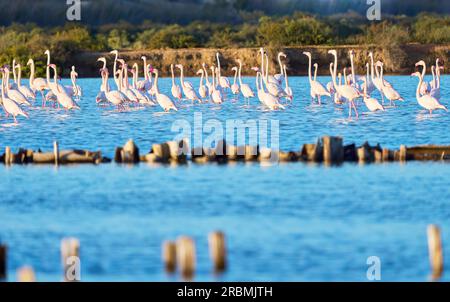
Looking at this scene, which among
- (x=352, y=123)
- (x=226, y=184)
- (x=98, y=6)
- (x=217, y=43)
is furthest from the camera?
(x=98, y=6)

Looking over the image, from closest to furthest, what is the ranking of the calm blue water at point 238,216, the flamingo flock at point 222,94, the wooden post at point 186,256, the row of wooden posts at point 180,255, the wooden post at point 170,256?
the wooden post at point 186,256, the row of wooden posts at point 180,255, the wooden post at point 170,256, the calm blue water at point 238,216, the flamingo flock at point 222,94

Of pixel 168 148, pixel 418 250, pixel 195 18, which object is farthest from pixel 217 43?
pixel 418 250

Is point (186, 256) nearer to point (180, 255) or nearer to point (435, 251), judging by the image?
point (180, 255)

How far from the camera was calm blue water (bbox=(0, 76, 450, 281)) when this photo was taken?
15.3 meters

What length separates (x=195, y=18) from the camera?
90.1 metres

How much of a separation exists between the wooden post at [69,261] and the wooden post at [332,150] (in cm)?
902

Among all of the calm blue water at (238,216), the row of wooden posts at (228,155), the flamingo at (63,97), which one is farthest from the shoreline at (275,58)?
the row of wooden posts at (228,155)

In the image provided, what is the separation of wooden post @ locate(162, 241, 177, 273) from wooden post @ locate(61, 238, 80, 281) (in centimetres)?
96

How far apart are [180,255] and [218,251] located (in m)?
0.60

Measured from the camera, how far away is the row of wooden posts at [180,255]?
1357 cm

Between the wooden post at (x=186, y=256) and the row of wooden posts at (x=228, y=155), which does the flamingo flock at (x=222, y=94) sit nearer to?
the row of wooden posts at (x=228, y=155)

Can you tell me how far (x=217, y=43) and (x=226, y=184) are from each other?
135ft

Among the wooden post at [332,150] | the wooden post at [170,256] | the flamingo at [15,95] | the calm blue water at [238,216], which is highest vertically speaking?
the flamingo at [15,95]
